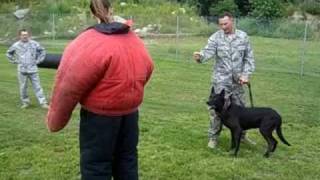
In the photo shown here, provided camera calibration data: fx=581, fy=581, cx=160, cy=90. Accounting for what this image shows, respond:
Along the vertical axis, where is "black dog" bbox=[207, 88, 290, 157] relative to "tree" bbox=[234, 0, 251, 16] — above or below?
above

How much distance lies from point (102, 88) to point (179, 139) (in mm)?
4180

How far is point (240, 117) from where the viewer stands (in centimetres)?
704

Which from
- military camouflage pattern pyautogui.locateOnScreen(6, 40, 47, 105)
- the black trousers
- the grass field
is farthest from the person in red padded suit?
military camouflage pattern pyautogui.locateOnScreen(6, 40, 47, 105)

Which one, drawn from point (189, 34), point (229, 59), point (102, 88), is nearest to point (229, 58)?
point (229, 59)

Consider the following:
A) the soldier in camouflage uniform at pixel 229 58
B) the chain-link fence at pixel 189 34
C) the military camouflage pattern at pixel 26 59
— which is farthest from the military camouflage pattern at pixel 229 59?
the chain-link fence at pixel 189 34

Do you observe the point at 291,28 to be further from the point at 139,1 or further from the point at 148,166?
the point at 148,166

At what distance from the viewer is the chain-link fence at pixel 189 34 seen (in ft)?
67.1

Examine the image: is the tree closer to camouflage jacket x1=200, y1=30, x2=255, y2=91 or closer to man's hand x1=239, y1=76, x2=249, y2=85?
camouflage jacket x1=200, y1=30, x2=255, y2=91

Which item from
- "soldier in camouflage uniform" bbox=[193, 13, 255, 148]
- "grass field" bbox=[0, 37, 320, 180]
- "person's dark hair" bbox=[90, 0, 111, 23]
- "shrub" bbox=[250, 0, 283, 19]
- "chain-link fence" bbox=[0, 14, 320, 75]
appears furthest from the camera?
"shrub" bbox=[250, 0, 283, 19]

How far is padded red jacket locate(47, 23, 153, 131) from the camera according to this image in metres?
3.60

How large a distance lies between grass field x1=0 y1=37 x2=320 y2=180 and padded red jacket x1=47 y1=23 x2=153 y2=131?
2400 millimetres

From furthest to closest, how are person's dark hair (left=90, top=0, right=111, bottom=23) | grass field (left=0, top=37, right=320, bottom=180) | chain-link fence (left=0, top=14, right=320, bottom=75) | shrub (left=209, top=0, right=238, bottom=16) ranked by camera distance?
shrub (left=209, top=0, right=238, bottom=16), chain-link fence (left=0, top=14, right=320, bottom=75), grass field (left=0, top=37, right=320, bottom=180), person's dark hair (left=90, top=0, right=111, bottom=23)

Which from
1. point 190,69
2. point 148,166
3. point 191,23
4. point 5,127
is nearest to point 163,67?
point 190,69

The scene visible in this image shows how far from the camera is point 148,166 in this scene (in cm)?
642
